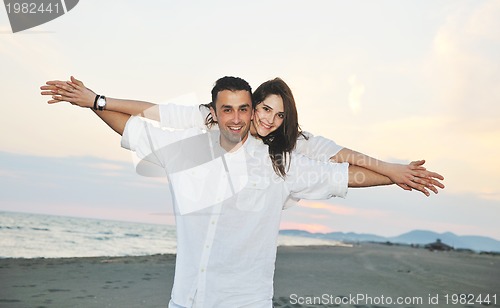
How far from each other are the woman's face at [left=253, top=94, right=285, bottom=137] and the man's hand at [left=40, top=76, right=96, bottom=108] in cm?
129

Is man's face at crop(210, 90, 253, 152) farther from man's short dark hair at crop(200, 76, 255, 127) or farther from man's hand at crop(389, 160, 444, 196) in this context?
man's hand at crop(389, 160, 444, 196)

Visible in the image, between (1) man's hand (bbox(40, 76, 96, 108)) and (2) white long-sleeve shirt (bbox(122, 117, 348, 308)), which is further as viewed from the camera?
(1) man's hand (bbox(40, 76, 96, 108))

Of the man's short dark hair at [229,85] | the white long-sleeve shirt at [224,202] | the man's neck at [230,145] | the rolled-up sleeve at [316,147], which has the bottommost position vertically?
the white long-sleeve shirt at [224,202]

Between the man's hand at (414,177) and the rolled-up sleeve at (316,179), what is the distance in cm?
36

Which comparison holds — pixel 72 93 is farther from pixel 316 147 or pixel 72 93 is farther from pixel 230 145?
pixel 316 147

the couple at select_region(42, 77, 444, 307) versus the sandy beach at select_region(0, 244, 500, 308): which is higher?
the couple at select_region(42, 77, 444, 307)

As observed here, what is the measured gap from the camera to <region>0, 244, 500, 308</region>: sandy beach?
797 cm

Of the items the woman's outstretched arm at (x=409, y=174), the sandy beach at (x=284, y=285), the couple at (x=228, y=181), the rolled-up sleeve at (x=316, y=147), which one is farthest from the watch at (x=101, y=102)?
the sandy beach at (x=284, y=285)

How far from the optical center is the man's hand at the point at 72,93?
3.21 m

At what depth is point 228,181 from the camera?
122 inches

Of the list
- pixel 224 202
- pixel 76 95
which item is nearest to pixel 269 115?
pixel 224 202

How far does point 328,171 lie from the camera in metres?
3.07

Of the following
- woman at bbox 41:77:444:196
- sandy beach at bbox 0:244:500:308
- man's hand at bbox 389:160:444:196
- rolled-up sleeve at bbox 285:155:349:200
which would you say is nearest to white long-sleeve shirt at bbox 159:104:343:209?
woman at bbox 41:77:444:196

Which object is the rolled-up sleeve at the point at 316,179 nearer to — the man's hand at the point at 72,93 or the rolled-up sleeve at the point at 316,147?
the rolled-up sleeve at the point at 316,147
